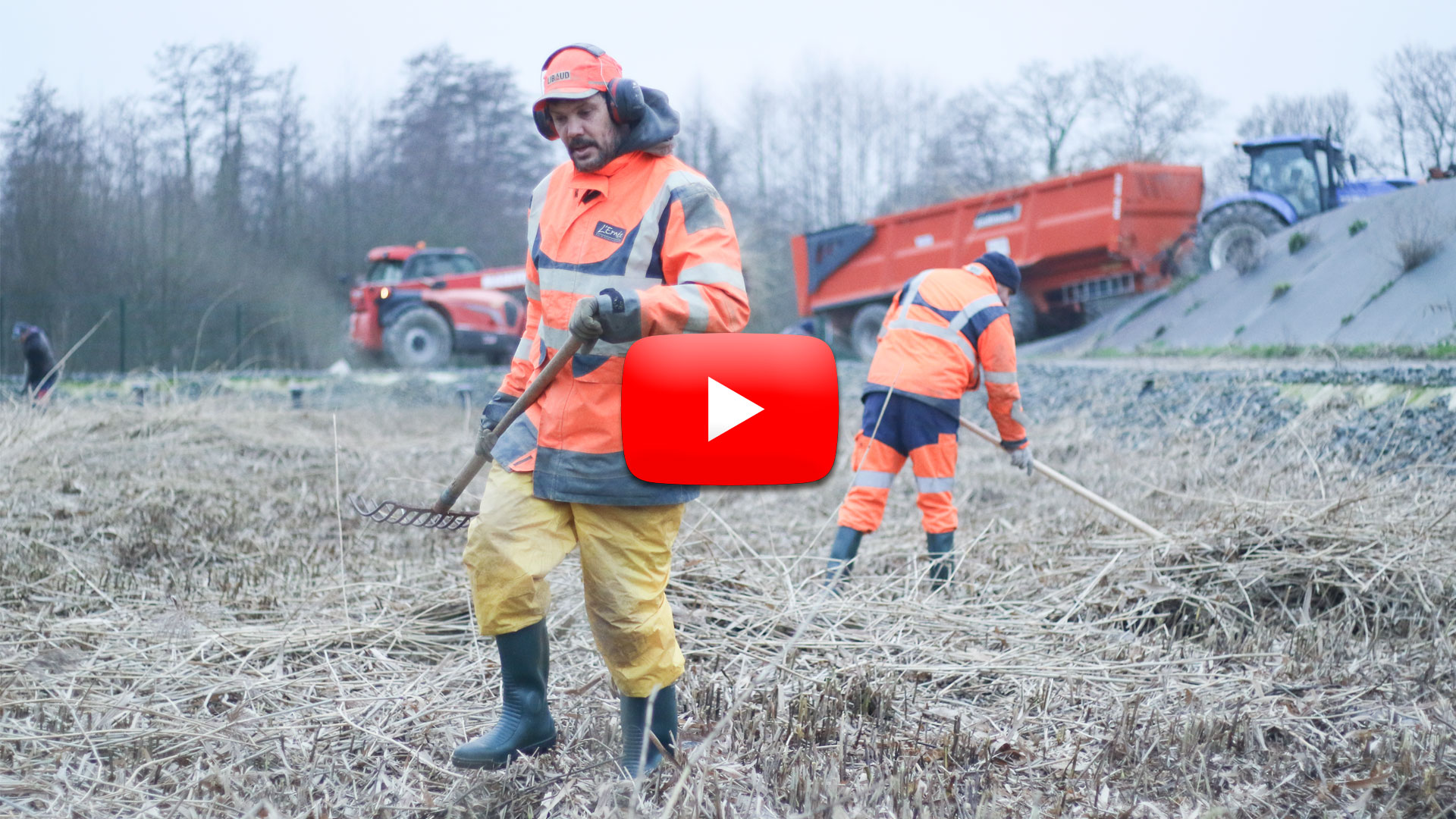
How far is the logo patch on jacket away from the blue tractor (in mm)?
15484

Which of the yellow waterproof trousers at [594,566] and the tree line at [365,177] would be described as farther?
the tree line at [365,177]

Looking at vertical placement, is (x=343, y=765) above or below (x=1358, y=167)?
below

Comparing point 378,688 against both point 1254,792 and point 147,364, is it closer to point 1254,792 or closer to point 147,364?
point 1254,792

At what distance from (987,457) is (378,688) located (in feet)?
20.5

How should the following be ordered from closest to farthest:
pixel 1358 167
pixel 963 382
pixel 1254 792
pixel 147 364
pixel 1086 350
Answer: pixel 1254 792
pixel 963 382
pixel 1086 350
pixel 1358 167
pixel 147 364

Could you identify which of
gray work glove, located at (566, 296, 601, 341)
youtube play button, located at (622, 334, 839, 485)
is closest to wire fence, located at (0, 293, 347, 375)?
gray work glove, located at (566, 296, 601, 341)

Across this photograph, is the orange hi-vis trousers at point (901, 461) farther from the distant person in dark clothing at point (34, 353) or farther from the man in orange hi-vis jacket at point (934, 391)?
the distant person in dark clothing at point (34, 353)

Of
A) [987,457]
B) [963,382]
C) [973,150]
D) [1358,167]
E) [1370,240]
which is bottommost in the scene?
[987,457]

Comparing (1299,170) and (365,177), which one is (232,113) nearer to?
(365,177)

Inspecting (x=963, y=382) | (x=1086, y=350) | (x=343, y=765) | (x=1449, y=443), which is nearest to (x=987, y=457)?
(x=1449, y=443)

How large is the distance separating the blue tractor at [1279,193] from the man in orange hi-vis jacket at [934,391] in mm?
12758

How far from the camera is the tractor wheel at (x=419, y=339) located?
57.3 ft

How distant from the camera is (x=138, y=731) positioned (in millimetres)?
2582

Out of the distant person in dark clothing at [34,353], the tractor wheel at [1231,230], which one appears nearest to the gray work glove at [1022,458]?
the distant person in dark clothing at [34,353]
